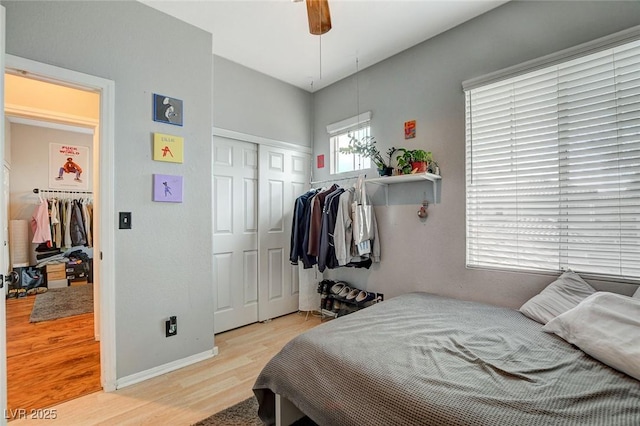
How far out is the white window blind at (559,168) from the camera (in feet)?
5.66

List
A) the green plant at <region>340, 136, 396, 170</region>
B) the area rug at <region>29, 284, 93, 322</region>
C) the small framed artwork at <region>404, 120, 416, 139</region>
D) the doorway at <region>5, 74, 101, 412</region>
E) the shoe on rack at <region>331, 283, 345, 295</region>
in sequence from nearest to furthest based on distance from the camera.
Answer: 1. the doorway at <region>5, 74, 101, 412</region>
2. the small framed artwork at <region>404, 120, 416, 139</region>
3. the green plant at <region>340, 136, 396, 170</region>
4. the shoe on rack at <region>331, 283, 345, 295</region>
5. the area rug at <region>29, 284, 93, 322</region>

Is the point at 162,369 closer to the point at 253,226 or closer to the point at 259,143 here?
the point at 253,226

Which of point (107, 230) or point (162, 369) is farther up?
point (107, 230)

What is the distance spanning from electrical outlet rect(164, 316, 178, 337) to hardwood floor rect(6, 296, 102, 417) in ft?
1.69

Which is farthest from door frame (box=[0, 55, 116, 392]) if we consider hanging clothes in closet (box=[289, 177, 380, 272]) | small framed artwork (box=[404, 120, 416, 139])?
small framed artwork (box=[404, 120, 416, 139])

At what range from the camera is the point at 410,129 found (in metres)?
2.71

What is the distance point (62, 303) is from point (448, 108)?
Result: 5.16 metres

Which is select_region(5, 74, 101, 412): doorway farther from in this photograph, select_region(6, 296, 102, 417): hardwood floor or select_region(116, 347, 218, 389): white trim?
select_region(116, 347, 218, 389): white trim

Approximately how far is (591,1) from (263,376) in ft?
9.74

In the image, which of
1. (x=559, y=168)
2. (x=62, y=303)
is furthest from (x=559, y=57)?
(x=62, y=303)

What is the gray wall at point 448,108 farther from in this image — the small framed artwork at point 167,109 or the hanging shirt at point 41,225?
the hanging shirt at point 41,225

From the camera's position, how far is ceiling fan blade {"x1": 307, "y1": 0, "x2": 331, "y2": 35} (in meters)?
1.48

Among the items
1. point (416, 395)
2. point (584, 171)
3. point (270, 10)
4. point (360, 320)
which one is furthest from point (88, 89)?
point (584, 171)

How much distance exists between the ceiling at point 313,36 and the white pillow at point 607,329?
6.95ft
